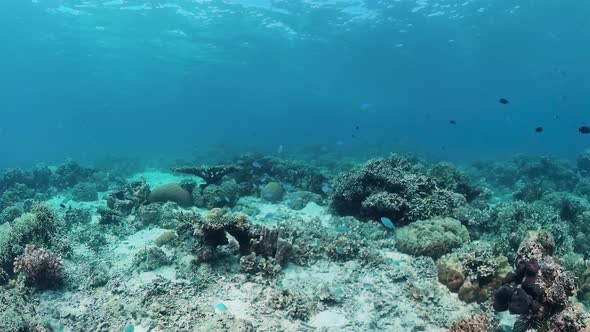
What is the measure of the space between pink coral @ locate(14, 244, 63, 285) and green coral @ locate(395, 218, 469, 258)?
8.31 m

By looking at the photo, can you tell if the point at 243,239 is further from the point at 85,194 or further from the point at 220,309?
the point at 85,194

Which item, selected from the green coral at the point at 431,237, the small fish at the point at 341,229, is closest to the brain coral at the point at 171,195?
the small fish at the point at 341,229

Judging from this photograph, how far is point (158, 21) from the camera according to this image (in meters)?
43.1

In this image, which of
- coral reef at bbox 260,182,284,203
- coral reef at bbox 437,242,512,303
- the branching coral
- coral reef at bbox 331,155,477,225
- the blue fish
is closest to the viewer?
the blue fish

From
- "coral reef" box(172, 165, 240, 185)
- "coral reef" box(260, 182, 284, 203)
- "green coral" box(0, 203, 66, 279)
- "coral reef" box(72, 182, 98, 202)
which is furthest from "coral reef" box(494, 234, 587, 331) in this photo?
"coral reef" box(72, 182, 98, 202)

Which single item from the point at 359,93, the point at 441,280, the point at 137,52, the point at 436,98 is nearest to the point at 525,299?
the point at 441,280

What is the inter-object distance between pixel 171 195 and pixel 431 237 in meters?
9.68

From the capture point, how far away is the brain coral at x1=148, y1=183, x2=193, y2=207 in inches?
553

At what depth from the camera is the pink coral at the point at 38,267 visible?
782 cm

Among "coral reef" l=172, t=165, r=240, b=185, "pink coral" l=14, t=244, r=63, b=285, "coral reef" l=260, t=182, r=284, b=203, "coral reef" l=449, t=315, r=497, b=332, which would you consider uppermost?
"coral reef" l=449, t=315, r=497, b=332

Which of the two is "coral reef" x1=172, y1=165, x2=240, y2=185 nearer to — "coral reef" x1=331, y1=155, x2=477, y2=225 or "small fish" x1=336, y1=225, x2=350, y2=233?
"coral reef" x1=331, y1=155, x2=477, y2=225

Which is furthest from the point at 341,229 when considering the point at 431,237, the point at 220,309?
the point at 220,309

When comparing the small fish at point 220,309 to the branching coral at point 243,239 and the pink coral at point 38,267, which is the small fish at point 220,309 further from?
the pink coral at point 38,267

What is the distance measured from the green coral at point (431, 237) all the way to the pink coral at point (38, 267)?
831cm
